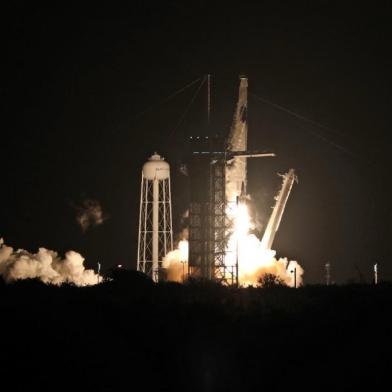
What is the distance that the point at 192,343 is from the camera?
104 feet

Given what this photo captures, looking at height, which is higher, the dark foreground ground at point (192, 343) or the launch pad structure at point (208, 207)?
the launch pad structure at point (208, 207)

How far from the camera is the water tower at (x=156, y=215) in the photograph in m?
74.5

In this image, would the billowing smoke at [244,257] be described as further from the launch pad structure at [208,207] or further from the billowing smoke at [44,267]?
the billowing smoke at [44,267]

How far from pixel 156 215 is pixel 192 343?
144 ft

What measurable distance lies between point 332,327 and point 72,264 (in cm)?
5248

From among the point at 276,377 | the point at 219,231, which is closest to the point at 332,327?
the point at 276,377

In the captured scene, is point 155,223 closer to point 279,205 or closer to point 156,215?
point 156,215

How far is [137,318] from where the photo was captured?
3434cm

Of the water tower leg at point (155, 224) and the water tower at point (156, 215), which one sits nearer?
the water tower at point (156, 215)

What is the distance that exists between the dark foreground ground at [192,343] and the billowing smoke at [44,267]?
4163 centimetres

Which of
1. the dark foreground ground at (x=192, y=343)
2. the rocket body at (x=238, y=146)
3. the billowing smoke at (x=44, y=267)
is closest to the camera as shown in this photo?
the dark foreground ground at (x=192, y=343)

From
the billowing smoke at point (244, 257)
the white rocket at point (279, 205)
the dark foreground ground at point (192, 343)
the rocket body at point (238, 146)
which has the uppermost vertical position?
the rocket body at point (238, 146)

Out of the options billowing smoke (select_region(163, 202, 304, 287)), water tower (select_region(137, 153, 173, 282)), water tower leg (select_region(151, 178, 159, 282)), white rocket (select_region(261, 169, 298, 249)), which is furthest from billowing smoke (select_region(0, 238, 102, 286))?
white rocket (select_region(261, 169, 298, 249))

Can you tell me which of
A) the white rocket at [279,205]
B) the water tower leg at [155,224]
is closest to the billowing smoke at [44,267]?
the water tower leg at [155,224]
